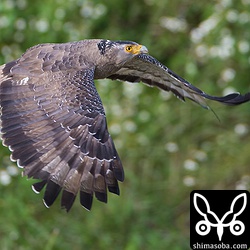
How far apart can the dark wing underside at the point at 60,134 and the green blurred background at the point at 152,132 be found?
2.08 metres

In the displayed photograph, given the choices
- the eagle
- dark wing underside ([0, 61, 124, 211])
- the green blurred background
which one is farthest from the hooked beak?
the green blurred background

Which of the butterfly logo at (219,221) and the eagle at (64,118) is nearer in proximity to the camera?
the eagle at (64,118)

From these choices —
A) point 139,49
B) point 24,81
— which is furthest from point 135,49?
point 24,81

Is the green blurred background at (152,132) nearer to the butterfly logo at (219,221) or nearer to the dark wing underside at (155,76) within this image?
the butterfly logo at (219,221)

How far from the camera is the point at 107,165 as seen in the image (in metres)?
7.41

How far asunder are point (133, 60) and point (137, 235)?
1907 millimetres

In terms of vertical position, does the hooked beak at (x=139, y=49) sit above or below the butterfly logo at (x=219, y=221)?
above

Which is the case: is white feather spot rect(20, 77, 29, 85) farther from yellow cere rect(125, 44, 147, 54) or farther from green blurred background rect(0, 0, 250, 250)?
green blurred background rect(0, 0, 250, 250)

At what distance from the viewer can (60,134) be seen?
755cm

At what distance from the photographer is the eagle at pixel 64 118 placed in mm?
7359

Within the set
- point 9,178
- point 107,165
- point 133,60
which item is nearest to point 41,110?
point 107,165

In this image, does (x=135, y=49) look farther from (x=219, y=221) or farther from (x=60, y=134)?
(x=219, y=221)

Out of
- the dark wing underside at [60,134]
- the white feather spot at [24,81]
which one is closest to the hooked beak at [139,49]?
the dark wing underside at [60,134]

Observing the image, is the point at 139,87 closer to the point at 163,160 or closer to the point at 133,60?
the point at 163,160
